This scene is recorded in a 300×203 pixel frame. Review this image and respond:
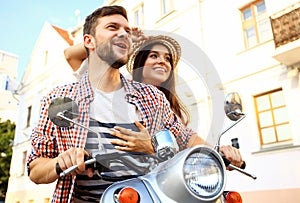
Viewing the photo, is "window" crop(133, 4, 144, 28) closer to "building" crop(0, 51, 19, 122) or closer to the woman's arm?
the woman's arm

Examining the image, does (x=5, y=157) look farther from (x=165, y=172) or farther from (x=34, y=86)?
(x=165, y=172)

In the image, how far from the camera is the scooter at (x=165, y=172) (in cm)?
87

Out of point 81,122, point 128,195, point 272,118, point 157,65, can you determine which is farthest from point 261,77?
point 128,195

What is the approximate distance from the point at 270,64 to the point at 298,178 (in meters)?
3.09

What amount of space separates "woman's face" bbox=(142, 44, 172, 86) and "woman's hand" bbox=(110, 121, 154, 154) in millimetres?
1049

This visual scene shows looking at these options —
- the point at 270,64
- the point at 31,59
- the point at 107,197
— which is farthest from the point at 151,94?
the point at 31,59

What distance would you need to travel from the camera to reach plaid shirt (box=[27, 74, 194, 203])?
1.28m

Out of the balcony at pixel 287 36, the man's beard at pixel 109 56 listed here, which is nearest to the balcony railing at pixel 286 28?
the balcony at pixel 287 36

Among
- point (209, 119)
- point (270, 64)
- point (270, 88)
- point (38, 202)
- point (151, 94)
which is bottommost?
point (38, 202)

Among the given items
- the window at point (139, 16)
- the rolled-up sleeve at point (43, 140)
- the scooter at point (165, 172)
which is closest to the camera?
the scooter at point (165, 172)

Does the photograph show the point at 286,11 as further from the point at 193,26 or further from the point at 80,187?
the point at 80,187

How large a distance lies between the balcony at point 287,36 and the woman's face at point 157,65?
5886 millimetres

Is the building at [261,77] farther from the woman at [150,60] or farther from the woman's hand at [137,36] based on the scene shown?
the woman's hand at [137,36]

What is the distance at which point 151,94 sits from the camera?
5.39 feet
